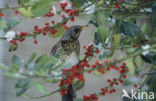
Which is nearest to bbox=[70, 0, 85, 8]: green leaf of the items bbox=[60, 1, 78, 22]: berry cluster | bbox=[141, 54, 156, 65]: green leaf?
bbox=[60, 1, 78, 22]: berry cluster

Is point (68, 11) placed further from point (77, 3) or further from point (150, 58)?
point (150, 58)

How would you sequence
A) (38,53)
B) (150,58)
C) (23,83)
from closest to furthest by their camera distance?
1. (23,83)
2. (150,58)
3. (38,53)

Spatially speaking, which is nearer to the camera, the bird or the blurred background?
the bird

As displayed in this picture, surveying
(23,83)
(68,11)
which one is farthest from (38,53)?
(23,83)

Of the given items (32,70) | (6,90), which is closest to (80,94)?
(6,90)

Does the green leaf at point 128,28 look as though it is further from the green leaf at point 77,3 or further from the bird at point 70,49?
the bird at point 70,49

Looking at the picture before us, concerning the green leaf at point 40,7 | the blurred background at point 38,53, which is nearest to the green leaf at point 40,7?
the green leaf at point 40,7

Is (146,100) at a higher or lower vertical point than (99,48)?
lower

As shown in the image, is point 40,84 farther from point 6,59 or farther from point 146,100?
point 6,59

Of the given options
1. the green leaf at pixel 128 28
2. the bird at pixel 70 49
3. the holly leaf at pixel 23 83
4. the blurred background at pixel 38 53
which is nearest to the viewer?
the holly leaf at pixel 23 83

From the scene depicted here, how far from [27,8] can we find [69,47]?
0.72 feet

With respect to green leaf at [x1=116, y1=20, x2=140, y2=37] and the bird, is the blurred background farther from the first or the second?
green leaf at [x1=116, y1=20, x2=140, y2=37]

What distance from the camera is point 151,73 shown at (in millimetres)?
491

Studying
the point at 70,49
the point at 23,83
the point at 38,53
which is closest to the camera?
the point at 23,83
